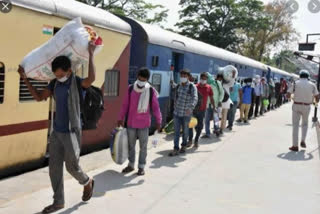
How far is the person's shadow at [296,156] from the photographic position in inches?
324

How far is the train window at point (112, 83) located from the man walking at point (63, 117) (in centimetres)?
317

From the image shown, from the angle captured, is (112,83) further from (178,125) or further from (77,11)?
(77,11)

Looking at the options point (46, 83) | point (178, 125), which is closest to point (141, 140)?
point (46, 83)

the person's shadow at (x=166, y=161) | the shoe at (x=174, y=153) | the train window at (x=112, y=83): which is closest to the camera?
the person's shadow at (x=166, y=161)

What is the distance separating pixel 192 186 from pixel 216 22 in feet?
149

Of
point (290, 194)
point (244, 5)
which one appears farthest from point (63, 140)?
point (244, 5)

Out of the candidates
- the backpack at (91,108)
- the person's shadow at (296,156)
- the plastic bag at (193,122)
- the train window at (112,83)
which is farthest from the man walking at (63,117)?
the person's shadow at (296,156)

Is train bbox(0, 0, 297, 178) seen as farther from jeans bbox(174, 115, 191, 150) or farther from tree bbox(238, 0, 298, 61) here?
tree bbox(238, 0, 298, 61)

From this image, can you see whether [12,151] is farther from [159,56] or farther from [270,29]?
[270,29]

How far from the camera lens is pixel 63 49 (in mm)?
4184

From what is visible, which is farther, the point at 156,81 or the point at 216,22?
the point at 216,22

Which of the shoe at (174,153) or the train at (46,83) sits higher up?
the train at (46,83)

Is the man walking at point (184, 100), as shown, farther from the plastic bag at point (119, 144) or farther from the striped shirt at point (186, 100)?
the plastic bag at point (119, 144)

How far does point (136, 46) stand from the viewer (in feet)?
28.7
